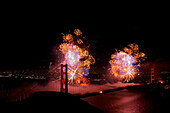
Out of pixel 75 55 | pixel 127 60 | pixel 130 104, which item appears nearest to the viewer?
pixel 130 104

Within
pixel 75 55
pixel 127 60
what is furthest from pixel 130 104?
pixel 127 60

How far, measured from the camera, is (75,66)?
20422mm

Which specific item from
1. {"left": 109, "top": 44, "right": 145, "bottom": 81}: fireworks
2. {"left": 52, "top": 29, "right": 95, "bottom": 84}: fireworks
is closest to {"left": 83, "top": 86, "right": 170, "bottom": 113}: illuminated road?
{"left": 52, "top": 29, "right": 95, "bottom": 84}: fireworks

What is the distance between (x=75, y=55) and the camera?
19281mm

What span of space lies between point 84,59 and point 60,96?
18.0 metres

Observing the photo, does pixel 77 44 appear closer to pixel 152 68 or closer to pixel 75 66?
pixel 75 66

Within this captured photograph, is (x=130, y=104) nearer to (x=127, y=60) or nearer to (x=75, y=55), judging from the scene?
(x=75, y=55)

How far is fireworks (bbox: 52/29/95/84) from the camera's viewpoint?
19062mm

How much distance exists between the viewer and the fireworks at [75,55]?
62.5 feet

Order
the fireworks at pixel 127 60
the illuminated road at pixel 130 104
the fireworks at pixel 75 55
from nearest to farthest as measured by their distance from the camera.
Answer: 1. the illuminated road at pixel 130 104
2. the fireworks at pixel 75 55
3. the fireworks at pixel 127 60

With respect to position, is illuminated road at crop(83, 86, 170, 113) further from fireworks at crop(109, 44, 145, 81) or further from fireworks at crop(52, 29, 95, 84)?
fireworks at crop(109, 44, 145, 81)

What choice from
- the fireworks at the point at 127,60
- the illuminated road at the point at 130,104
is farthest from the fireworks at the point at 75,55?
the illuminated road at the point at 130,104

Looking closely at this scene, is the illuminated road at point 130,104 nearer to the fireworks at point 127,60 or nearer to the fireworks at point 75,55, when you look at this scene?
the fireworks at point 75,55

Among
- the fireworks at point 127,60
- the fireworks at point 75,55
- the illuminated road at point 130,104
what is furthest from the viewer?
the fireworks at point 127,60
